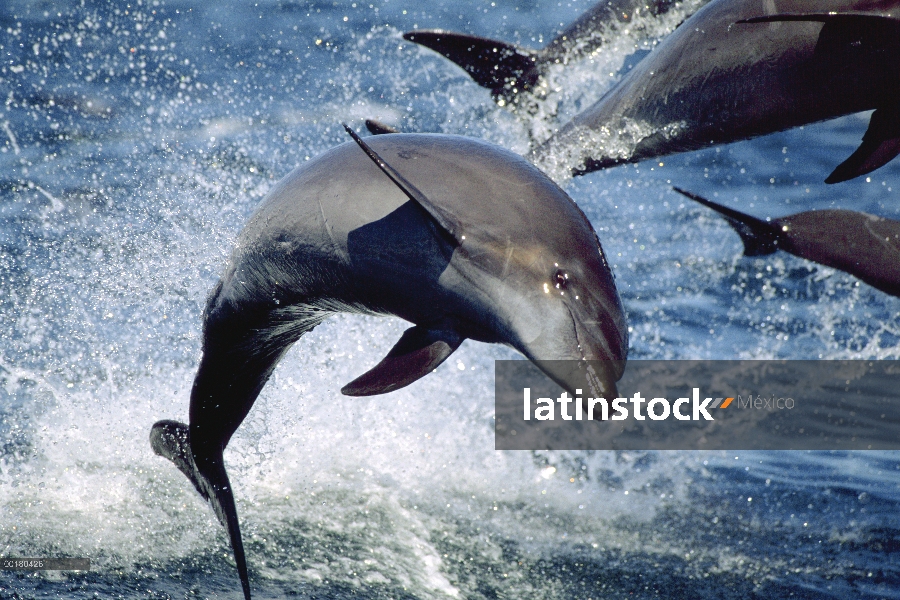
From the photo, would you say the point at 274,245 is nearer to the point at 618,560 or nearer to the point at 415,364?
the point at 415,364

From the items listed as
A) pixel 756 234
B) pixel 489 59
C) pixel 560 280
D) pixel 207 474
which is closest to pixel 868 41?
pixel 756 234

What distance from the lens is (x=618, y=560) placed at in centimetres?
725

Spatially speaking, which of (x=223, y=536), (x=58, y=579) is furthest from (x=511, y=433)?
(x=58, y=579)

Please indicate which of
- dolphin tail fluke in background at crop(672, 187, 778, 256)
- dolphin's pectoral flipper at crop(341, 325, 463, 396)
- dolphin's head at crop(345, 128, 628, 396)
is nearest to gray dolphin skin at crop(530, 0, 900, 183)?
dolphin tail fluke in background at crop(672, 187, 778, 256)

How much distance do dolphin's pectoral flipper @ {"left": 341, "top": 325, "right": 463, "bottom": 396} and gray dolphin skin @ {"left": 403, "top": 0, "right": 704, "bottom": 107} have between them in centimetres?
239

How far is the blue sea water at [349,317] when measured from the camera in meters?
7.31

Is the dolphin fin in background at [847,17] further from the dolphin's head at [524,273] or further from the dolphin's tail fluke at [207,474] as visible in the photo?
the dolphin's tail fluke at [207,474]

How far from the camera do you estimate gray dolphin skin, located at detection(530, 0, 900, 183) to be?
3.96 metres

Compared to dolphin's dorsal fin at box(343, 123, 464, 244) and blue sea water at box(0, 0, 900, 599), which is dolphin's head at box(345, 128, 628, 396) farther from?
blue sea water at box(0, 0, 900, 599)

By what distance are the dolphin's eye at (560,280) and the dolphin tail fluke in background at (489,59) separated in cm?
251

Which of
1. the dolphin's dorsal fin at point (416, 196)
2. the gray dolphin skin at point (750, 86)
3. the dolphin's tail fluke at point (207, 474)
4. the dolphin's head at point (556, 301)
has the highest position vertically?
the gray dolphin skin at point (750, 86)

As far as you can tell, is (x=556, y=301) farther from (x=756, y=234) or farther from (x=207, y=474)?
(x=207, y=474)

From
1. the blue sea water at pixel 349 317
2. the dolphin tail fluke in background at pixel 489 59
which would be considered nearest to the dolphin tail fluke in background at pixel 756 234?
the dolphin tail fluke in background at pixel 489 59

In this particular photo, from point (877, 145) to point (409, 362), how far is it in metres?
2.93
